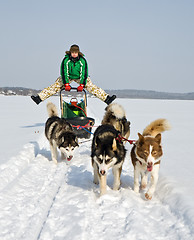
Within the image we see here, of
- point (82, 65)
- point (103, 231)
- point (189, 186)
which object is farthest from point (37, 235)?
point (82, 65)

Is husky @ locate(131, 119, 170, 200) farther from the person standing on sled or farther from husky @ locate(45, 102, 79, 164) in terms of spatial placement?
the person standing on sled

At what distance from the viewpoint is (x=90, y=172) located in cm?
457

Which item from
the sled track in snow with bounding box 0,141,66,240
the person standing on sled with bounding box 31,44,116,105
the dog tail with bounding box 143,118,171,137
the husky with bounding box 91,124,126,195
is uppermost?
the person standing on sled with bounding box 31,44,116,105

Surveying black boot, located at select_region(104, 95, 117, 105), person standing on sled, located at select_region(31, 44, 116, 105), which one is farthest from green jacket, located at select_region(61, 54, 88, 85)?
black boot, located at select_region(104, 95, 117, 105)

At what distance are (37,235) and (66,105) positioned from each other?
4.94 metres

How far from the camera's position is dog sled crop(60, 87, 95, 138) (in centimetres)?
650

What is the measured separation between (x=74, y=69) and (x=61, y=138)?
2205 mm

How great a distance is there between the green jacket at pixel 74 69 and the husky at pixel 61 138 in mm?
1199

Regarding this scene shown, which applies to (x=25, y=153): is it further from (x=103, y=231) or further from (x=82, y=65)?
(x=103, y=231)

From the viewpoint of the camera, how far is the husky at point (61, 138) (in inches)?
194

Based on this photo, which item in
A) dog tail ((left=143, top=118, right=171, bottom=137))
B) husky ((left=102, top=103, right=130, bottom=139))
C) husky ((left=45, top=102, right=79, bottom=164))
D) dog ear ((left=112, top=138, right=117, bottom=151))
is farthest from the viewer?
husky ((left=45, top=102, right=79, bottom=164))

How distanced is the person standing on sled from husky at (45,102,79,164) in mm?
808

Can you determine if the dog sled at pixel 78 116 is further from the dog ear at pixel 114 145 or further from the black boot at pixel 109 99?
the dog ear at pixel 114 145

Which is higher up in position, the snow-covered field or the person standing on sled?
the person standing on sled
